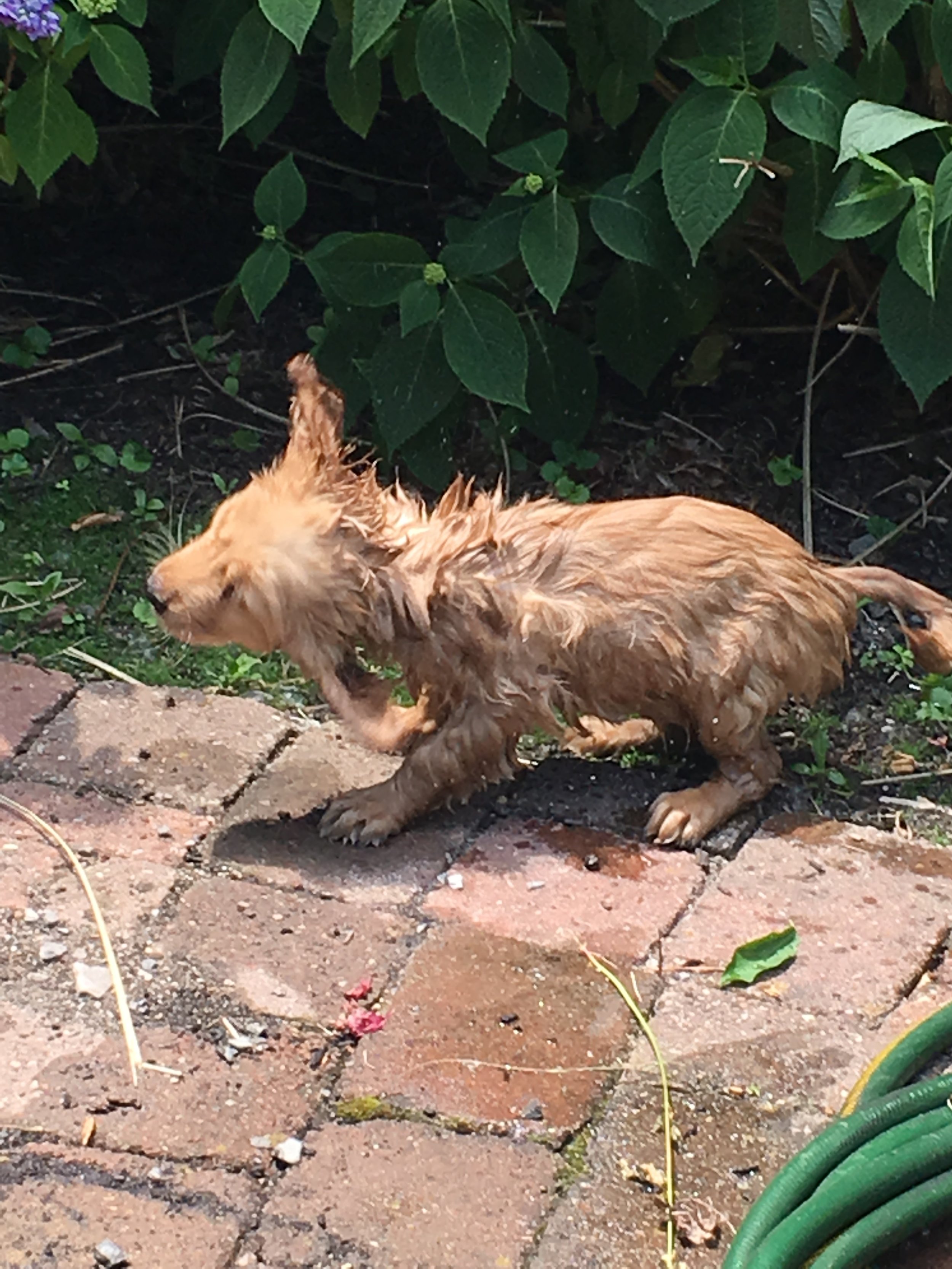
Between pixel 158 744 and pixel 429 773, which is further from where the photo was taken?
pixel 158 744

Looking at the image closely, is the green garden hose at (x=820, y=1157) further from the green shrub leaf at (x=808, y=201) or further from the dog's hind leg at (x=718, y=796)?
the green shrub leaf at (x=808, y=201)

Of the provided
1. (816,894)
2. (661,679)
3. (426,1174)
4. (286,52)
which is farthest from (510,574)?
(286,52)

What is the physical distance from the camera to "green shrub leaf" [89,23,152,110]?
387 centimetres

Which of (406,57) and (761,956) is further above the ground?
(406,57)

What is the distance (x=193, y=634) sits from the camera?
10.2 feet

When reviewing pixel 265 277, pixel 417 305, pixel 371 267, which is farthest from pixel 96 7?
pixel 417 305

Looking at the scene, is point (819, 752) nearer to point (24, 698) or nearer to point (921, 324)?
point (921, 324)

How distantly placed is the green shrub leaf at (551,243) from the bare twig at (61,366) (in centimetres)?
171

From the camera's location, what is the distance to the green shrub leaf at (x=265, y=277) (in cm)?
398

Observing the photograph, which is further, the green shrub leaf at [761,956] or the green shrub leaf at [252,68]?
the green shrub leaf at [252,68]

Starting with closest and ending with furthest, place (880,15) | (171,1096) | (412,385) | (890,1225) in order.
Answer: (890,1225)
(171,1096)
(880,15)
(412,385)

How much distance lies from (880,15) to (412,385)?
1345mm

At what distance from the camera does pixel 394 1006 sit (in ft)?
8.88

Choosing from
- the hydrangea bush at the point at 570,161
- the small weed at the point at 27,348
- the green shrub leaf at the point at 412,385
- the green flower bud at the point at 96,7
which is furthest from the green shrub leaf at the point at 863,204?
the small weed at the point at 27,348
